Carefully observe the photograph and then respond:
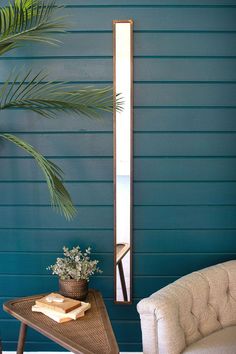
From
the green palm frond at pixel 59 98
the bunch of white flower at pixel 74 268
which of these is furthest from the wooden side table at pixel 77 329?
the green palm frond at pixel 59 98

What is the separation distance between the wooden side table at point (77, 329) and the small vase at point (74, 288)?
0.22 ft

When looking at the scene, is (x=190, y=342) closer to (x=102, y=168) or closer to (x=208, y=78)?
(x=102, y=168)

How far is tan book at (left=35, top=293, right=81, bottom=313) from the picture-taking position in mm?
1828

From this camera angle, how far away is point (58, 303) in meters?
1.88

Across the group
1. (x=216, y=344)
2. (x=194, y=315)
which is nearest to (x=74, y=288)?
(x=194, y=315)

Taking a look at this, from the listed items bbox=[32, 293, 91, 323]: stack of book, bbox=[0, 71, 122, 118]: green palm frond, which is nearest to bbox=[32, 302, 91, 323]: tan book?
bbox=[32, 293, 91, 323]: stack of book

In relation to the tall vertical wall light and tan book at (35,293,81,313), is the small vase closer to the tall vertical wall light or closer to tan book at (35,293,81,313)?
tan book at (35,293,81,313)

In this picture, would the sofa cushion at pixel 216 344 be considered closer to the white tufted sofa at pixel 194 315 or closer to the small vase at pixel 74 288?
the white tufted sofa at pixel 194 315

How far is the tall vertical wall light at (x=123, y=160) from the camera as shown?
221 centimetres

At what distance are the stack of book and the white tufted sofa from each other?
0.29 m

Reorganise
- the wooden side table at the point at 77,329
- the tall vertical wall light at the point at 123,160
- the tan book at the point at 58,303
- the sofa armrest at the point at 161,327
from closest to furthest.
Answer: the wooden side table at the point at 77,329, the sofa armrest at the point at 161,327, the tan book at the point at 58,303, the tall vertical wall light at the point at 123,160

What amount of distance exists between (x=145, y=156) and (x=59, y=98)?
1.95 feet

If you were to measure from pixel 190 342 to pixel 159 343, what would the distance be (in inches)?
6.8

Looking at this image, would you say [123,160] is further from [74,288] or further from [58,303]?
[58,303]
